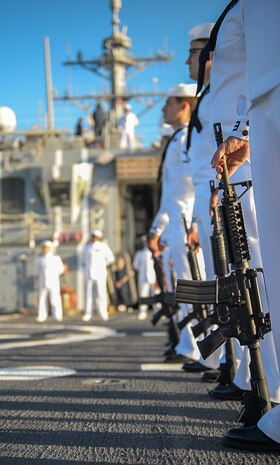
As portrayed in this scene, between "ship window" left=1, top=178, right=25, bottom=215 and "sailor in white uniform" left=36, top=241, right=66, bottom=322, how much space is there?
3893mm

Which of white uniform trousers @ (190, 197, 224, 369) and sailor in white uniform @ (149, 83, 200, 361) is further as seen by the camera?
sailor in white uniform @ (149, 83, 200, 361)

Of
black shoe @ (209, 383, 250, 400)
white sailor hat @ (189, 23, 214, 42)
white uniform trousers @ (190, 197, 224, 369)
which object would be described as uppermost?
white sailor hat @ (189, 23, 214, 42)

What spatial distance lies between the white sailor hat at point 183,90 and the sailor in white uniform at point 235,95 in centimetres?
235

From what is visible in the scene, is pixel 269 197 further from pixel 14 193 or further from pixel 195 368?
pixel 14 193

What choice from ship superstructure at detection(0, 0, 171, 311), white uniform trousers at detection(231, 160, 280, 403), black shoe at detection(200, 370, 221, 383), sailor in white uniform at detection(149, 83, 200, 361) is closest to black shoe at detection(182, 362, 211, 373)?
black shoe at detection(200, 370, 221, 383)

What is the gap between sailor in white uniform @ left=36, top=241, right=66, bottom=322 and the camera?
1513 cm

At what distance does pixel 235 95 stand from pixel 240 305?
0.95 m

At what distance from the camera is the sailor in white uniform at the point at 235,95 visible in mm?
2586

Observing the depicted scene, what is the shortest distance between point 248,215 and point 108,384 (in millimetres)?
1604

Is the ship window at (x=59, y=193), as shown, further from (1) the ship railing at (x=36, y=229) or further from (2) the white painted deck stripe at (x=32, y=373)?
(2) the white painted deck stripe at (x=32, y=373)

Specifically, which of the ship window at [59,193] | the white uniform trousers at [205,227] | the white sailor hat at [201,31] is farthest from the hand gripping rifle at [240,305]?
the ship window at [59,193]

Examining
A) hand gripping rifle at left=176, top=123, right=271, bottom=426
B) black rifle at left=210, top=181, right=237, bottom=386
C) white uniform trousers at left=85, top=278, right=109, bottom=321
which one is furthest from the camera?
white uniform trousers at left=85, top=278, right=109, bottom=321

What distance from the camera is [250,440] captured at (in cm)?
230

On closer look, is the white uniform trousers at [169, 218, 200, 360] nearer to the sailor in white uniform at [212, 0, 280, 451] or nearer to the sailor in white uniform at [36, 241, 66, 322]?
the sailor in white uniform at [212, 0, 280, 451]
